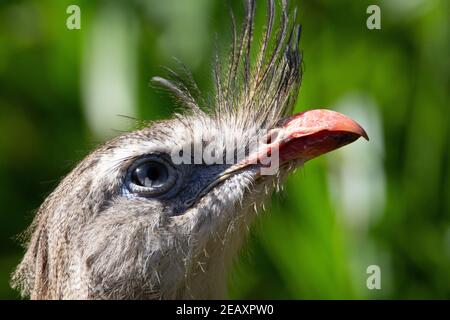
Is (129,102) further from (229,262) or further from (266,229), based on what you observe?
(229,262)

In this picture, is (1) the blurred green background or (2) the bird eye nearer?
(2) the bird eye

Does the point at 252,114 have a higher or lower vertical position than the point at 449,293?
higher

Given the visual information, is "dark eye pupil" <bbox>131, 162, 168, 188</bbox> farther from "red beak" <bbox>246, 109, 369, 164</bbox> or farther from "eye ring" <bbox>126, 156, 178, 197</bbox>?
"red beak" <bbox>246, 109, 369, 164</bbox>

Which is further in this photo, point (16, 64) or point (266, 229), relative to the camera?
point (16, 64)

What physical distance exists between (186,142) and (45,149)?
1.56 metres

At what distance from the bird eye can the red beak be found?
0.21 metres

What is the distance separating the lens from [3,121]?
3555 millimetres

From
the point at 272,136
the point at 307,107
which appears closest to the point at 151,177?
the point at 272,136

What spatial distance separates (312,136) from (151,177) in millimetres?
431

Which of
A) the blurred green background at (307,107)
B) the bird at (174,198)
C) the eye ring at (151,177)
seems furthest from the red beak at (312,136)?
the blurred green background at (307,107)

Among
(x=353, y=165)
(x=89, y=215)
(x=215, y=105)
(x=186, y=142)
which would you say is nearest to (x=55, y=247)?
(x=89, y=215)

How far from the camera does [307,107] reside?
315 cm

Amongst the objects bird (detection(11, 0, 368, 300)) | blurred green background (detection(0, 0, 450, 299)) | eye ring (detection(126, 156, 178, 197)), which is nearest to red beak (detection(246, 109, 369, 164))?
bird (detection(11, 0, 368, 300))

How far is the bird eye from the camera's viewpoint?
6.66 ft
